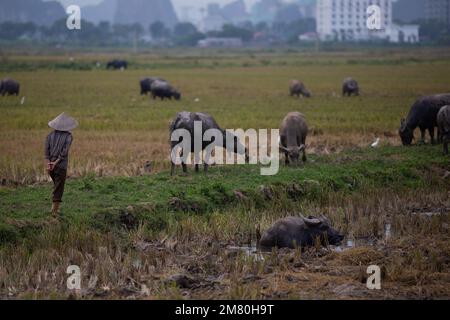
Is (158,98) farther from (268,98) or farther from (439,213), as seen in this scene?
(439,213)

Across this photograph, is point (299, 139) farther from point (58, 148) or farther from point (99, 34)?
point (99, 34)

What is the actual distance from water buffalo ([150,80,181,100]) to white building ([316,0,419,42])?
44958 mm

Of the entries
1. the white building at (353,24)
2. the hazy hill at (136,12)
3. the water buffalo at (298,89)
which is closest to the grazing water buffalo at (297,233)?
the water buffalo at (298,89)

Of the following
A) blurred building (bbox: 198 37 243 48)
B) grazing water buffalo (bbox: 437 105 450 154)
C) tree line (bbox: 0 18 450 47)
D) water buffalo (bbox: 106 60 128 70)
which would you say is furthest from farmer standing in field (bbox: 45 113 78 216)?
blurred building (bbox: 198 37 243 48)

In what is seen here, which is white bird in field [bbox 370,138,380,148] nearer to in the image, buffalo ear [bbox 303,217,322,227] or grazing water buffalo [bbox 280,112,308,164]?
grazing water buffalo [bbox 280,112,308,164]

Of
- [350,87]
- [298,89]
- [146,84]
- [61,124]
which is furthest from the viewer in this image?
[146,84]

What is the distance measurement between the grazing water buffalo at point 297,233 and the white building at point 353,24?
6419 cm

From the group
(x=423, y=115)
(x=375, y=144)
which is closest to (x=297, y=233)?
(x=375, y=144)

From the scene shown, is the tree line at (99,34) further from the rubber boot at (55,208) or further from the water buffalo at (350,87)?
the rubber boot at (55,208)

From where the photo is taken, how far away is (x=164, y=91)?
3100 centimetres

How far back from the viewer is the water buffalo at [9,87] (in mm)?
30938

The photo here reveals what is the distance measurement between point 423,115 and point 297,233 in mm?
8382

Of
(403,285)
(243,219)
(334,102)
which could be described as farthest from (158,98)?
(403,285)

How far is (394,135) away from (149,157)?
6390 millimetres
